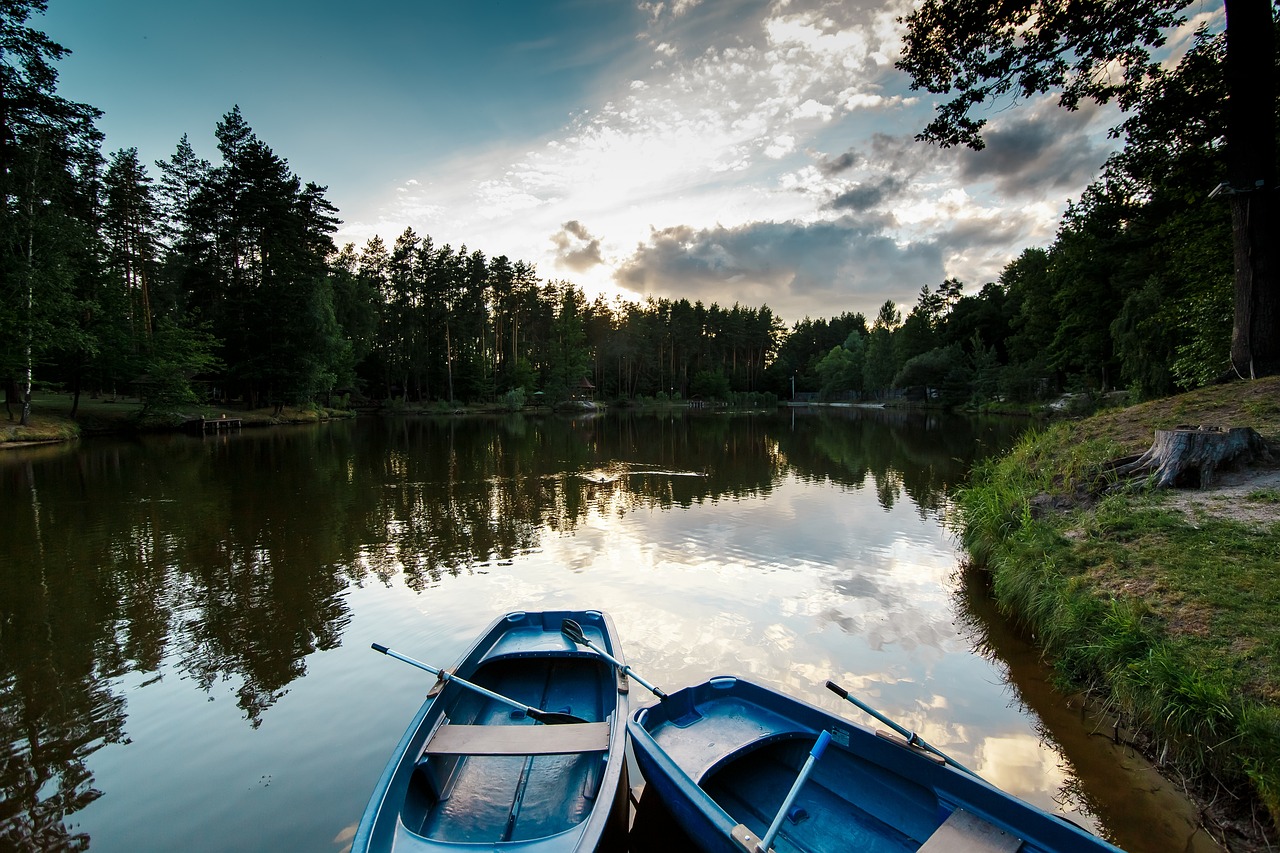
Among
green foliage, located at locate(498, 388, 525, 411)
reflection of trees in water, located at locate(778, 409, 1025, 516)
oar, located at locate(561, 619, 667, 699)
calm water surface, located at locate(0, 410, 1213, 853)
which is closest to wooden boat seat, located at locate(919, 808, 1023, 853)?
calm water surface, located at locate(0, 410, 1213, 853)

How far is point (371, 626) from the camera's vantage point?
6.99 metres

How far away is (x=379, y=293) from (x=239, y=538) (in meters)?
54.0

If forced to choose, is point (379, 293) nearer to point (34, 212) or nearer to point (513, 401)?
point (513, 401)

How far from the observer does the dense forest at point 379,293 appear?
661 inches

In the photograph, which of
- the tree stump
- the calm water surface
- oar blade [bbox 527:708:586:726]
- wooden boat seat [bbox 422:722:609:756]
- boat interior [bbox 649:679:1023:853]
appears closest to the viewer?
boat interior [bbox 649:679:1023:853]

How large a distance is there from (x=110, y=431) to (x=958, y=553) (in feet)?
128

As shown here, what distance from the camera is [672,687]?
18.2 feet

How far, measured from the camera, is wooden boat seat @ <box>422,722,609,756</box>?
3432mm

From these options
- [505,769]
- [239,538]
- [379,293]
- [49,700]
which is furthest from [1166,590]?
[379,293]

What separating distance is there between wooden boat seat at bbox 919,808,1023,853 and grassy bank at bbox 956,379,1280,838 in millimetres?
1734

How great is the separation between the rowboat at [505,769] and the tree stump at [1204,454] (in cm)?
808

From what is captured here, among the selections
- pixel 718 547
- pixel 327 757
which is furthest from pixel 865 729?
pixel 718 547

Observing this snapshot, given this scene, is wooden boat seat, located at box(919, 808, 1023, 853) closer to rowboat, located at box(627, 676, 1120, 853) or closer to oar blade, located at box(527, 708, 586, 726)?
rowboat, located at box(627, 676, 1120, 853)

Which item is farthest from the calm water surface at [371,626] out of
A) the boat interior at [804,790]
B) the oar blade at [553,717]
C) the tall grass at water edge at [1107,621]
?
the boat interior at [804,790]
